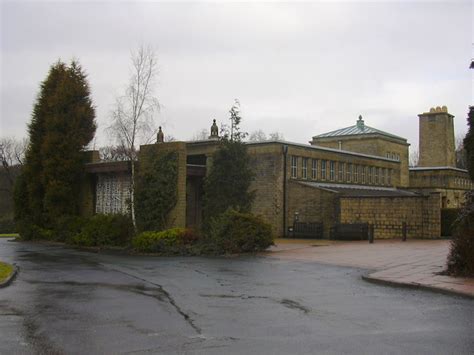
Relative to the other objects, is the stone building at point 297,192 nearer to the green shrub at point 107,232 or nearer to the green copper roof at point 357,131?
the green shrub at point 107,232

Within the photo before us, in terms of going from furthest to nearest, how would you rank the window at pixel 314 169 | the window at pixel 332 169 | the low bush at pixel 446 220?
the window at pixel 332 169 → the window at pixel 314 169 → the low bush at pixel 446 220

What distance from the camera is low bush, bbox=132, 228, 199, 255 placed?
2238cm

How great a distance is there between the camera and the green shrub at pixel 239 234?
21.3 meters

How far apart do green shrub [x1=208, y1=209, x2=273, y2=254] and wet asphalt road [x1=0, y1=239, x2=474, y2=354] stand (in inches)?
229

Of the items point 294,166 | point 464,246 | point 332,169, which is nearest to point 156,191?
point 294,166

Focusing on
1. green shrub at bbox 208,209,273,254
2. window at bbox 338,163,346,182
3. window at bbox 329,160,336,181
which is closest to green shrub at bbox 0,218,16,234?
window at bbox 329,160,336,181

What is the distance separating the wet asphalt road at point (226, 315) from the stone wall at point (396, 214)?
1390cm

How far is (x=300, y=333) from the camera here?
7.80 m

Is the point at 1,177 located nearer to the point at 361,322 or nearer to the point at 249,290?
the point at 249,290

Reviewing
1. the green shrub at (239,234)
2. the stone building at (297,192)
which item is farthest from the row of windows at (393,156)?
the green shrub at (239,234)

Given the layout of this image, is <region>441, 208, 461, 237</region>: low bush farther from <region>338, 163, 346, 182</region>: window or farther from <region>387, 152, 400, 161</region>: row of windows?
<region>387, 152, 400, 161</region>: row of windows

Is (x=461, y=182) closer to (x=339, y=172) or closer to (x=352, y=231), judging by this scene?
(x=339, y=172)

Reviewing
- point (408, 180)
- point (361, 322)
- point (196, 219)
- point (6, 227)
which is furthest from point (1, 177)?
point (361, 322)

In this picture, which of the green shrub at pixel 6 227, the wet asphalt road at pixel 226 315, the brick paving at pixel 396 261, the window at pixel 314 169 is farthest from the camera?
the green shrub at pixel 6 227
